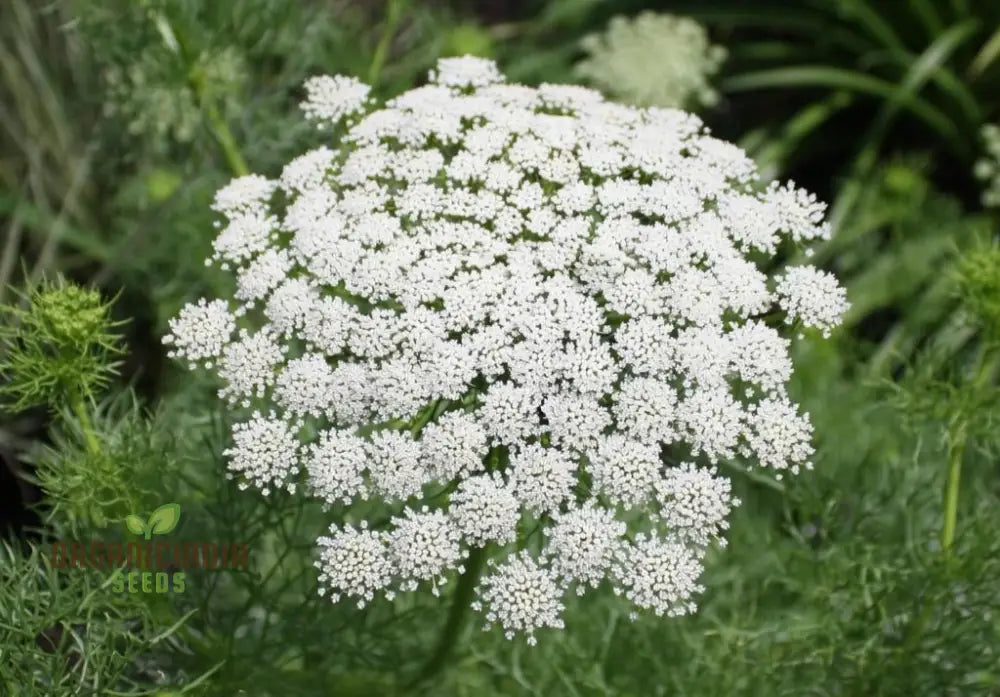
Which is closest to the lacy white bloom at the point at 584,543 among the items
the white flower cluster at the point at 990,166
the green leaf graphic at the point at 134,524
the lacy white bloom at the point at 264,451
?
the lacy white bloom at the point at 264,451

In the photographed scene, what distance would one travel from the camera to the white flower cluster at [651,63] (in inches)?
226

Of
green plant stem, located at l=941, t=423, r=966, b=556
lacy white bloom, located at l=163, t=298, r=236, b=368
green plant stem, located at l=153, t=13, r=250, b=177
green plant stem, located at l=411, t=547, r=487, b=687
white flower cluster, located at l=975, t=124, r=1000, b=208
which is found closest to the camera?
lacy white bloom, located at l=163, t=298, r=236, b=368

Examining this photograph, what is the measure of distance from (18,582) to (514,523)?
53.1 inches

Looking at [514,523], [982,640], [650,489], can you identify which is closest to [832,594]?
[982,640]

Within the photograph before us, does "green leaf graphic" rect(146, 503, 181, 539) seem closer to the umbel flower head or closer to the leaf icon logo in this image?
the leaf icon logo

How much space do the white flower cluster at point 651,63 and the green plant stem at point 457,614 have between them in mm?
3435

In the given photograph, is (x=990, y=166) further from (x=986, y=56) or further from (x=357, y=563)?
(x=357, y=563)

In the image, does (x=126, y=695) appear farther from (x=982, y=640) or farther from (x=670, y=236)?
(x=982, y=640)

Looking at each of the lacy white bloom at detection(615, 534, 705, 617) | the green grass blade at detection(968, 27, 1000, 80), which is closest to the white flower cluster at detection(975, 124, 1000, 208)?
the green grass blade at detection(968, 27, 1000, 80)

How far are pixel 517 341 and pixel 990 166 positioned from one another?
12.2 feet

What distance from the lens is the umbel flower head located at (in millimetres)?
2463

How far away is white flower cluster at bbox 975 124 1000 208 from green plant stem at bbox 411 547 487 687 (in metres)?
3.37

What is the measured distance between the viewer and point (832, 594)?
3.52m

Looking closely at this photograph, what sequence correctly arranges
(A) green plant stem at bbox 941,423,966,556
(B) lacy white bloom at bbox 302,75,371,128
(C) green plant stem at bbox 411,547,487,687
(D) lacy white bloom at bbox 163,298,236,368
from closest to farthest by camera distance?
(D) lacy white bloom at bbox 163,298,236,368
(C) green plant stem at bbox 411,547,487,687
(A) green plant stem at bbox 941,423,966,556
(B) lacy white bloom at bbox 302,75,371,128
